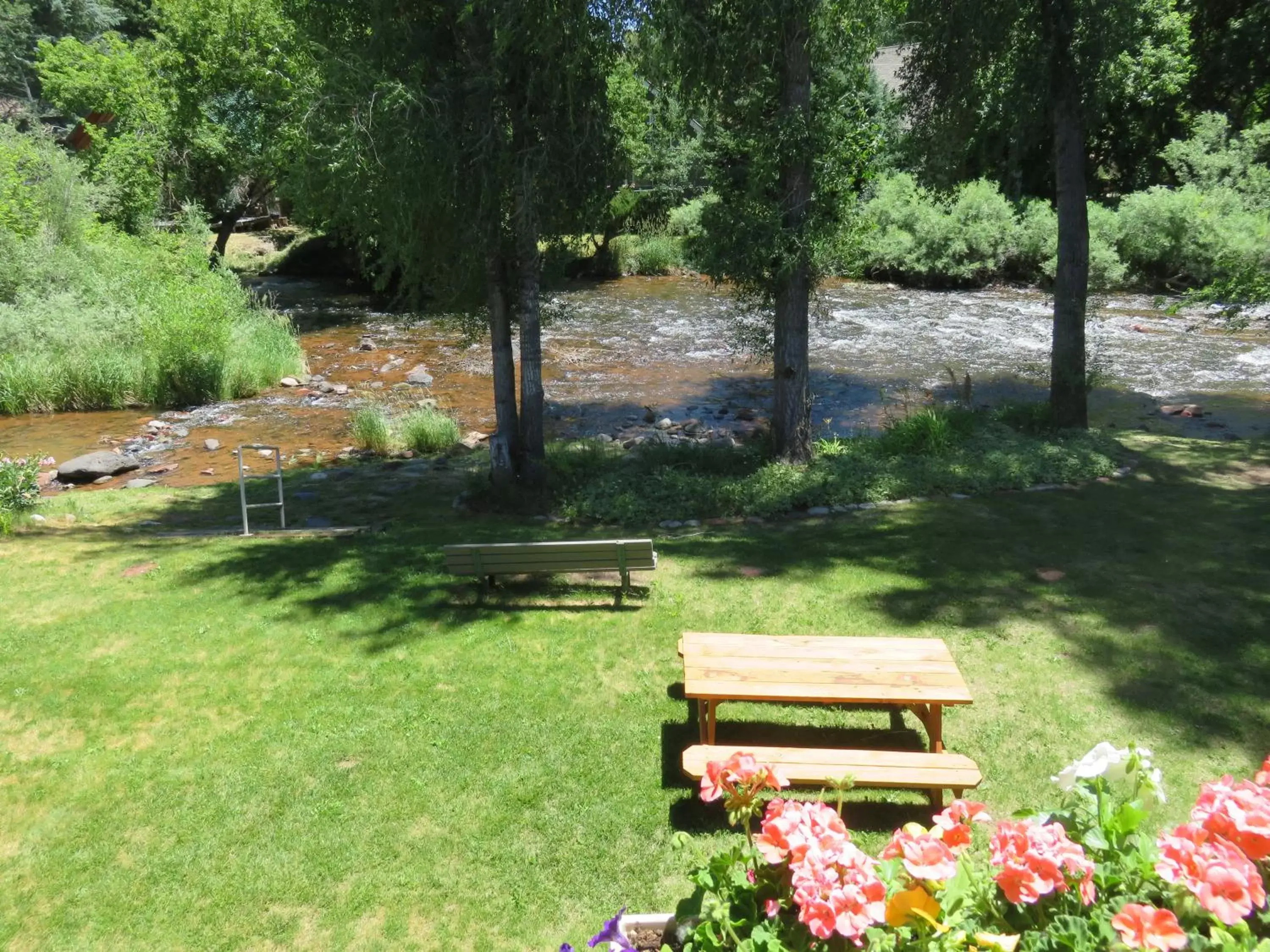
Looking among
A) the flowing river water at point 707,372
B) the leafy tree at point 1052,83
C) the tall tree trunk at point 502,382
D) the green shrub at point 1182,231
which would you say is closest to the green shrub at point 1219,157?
the green shrub at point 1182,231

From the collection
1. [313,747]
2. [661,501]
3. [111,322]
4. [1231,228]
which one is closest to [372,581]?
[313,747]

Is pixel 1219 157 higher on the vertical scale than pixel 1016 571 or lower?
higher

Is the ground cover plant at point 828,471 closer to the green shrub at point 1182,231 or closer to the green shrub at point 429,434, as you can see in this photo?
the green shrub at point 429,434

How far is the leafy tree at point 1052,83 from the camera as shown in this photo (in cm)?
1123

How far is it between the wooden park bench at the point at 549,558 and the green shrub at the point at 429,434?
7918 mm

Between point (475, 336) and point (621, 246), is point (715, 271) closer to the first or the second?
point (475, 336)

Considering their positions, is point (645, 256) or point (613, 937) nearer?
point (613, 937)

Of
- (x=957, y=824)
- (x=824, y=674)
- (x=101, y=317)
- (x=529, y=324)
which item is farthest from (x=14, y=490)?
(x=957, y=824)

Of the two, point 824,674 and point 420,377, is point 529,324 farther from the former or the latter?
point 420,377

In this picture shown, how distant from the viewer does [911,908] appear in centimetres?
237

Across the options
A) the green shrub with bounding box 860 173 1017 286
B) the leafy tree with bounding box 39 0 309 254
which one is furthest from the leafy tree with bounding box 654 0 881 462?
the green shrub with bounding box 860 173 1017 286

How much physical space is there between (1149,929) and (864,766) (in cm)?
269

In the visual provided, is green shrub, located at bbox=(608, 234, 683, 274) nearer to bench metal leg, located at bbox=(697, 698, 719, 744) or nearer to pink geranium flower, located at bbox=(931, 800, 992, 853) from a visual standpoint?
bench metal leg, located at bbox=(697, 698, 719, 744)

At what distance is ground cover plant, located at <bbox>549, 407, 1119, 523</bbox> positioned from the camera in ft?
34.8
